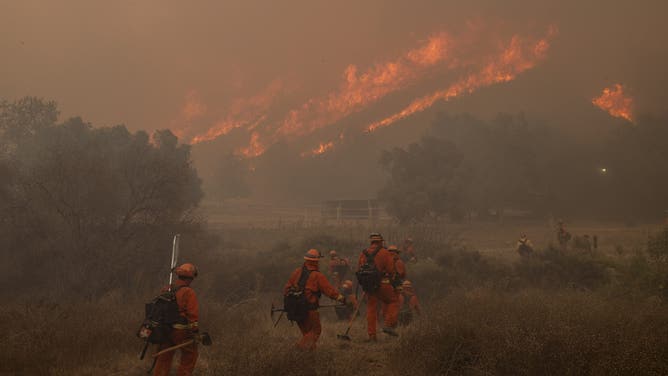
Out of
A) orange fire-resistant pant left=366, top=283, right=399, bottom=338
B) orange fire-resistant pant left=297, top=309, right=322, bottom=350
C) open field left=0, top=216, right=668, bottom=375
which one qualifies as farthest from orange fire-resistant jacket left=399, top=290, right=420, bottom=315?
orange fire-resistant pant left=297, top=309, right=322, bottom=350

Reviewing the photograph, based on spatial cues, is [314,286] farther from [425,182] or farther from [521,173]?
[521,173]

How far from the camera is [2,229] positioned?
16.7 m

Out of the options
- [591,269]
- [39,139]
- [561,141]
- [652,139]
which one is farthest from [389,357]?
[561,141]

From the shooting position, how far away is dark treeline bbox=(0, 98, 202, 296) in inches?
633

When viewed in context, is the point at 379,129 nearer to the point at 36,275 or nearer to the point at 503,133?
the point at 503,133

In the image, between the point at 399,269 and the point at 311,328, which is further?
the point at 399,269

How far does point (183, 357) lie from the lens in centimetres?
652

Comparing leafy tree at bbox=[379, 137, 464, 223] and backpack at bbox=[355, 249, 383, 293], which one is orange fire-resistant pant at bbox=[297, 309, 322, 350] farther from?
leafy tree at bbox=[379, 137, 464, 223]

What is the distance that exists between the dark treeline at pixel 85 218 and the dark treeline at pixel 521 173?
27635 mm

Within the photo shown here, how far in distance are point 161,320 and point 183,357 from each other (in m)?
0.77

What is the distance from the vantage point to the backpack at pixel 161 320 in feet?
20.4

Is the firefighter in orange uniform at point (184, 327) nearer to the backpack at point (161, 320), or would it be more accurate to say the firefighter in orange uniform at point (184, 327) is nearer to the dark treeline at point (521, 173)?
the backpack at point (161, 320)

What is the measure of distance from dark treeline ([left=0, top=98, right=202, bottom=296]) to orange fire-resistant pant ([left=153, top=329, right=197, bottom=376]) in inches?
421

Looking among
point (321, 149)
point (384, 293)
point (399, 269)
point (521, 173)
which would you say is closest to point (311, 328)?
point (384, 293)
